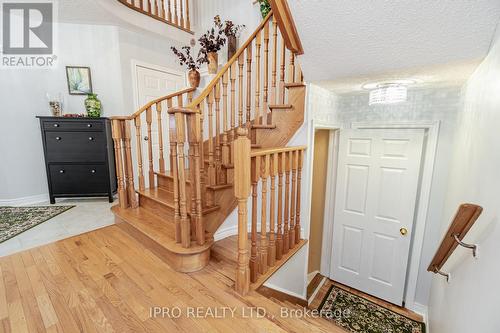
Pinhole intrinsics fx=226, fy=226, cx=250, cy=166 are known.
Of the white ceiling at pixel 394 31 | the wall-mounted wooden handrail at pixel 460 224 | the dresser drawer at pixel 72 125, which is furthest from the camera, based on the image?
the dresser drawer at pixel 72 125

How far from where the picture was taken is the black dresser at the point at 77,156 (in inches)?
122

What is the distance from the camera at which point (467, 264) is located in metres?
1.09

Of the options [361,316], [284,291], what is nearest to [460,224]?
[284,291]

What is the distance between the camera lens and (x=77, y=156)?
125 inches

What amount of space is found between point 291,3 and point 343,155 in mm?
1867

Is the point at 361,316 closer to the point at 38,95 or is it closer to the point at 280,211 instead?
the point at 280,211

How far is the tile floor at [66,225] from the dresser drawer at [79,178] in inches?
8.4

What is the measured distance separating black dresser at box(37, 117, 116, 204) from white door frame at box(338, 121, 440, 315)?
3358mm

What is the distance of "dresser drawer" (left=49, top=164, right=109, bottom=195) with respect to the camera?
3.19m

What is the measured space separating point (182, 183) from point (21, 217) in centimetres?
266

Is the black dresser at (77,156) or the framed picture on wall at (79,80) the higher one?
the framed picture on wall at (79,80)

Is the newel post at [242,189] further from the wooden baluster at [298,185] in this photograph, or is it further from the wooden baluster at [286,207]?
the wooden baluster at [298,185]

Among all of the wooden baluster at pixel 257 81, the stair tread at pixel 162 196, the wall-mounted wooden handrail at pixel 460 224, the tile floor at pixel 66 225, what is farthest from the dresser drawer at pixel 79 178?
the wall-mounted wooden handrail at pixel 460 224

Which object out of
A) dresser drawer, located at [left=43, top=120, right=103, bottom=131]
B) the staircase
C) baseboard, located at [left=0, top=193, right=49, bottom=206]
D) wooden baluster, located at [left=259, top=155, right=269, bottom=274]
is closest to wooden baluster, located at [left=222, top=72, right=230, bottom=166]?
the staircase
